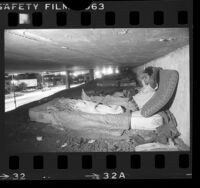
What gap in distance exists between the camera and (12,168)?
232cm

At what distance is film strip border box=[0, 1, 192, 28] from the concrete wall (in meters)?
0.97

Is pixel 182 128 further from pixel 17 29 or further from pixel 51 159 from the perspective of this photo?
pixel 17 29

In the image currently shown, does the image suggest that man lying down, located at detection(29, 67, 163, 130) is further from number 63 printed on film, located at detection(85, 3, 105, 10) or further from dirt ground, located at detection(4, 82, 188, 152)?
number 63 printed on film, located at detection(85, 3, 105, 10)

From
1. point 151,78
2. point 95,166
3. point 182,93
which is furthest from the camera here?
point 151,78

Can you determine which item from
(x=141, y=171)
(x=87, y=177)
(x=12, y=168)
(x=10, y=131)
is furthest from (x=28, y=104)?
(x=141, y=171)

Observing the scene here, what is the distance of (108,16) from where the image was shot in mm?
2033

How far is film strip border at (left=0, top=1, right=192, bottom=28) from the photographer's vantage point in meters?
1.97

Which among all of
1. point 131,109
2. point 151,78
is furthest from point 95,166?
point 151,78

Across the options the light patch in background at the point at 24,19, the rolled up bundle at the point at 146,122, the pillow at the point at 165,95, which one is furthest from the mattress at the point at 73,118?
the light patch in background at the point at 24,19

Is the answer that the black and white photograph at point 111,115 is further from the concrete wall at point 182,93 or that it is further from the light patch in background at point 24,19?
the light patch in background at point 24,19

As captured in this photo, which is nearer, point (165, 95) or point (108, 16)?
point (108, 16)

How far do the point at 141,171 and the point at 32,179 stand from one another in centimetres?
140

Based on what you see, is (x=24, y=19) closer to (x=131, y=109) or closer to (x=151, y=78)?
(x=131, y=109)

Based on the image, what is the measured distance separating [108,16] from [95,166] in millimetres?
1819
